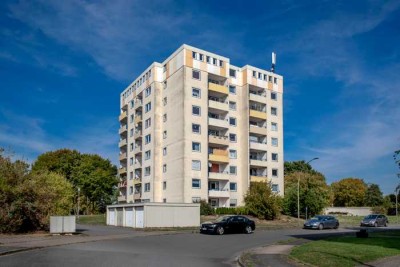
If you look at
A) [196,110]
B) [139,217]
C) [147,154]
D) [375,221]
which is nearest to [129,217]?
[139,217]

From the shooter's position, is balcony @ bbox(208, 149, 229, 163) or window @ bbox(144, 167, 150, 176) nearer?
balcony @ bbox(208, 149, 229, 163)

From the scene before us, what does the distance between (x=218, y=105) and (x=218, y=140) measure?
5.36 meters

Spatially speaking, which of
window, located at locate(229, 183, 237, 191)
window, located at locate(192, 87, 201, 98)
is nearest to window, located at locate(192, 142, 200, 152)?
window, located at locate(192, 87, 201, 98)

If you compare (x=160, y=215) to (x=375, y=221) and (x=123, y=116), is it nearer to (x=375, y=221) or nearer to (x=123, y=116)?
(x=375, y=221)

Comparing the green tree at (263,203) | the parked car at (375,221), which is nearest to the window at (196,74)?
the green tree at (263,203)

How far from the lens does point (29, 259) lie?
715 inches

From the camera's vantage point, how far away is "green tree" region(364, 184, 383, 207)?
109m

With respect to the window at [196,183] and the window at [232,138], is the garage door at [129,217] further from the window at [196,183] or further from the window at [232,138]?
the window at [232,138]

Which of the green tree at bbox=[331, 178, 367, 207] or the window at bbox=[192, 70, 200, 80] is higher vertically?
the window at bbox=[192, 70, 200, 80]

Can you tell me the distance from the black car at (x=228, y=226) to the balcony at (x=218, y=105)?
31589 millimetres

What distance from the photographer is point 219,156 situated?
65438 mm

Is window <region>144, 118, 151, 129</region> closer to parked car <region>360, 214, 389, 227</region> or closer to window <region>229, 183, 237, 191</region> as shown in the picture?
window <region>229, 183, 237, 191</region>

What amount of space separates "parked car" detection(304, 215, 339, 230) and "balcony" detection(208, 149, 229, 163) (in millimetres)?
23054

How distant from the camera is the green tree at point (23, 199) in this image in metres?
33.5
